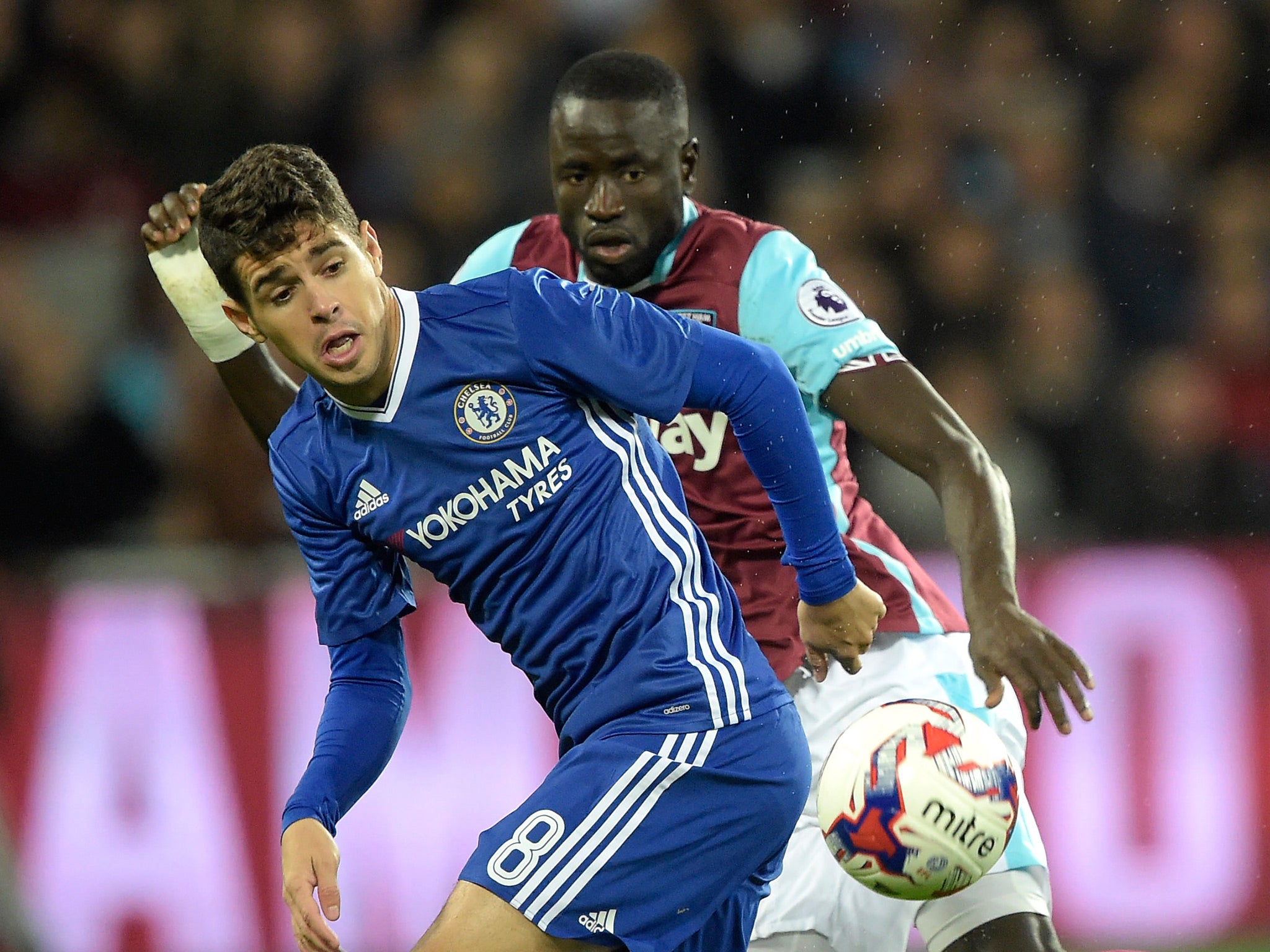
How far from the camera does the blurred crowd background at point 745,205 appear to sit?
7039 millimetres

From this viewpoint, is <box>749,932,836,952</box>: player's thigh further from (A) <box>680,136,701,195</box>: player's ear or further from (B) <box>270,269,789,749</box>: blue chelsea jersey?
(A) <box>680,136,701,195</box>: player's ear

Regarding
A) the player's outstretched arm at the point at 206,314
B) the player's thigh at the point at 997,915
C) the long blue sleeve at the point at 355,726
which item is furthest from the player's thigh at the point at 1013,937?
the player's outstretched arm at the point at 206,314

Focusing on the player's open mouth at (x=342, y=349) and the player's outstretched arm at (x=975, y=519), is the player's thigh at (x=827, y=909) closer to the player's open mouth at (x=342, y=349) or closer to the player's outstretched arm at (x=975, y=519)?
the player's outstretched arm at (x=975, y=519)

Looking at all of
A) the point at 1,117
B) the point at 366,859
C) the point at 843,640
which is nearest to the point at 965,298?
the point at 366,859

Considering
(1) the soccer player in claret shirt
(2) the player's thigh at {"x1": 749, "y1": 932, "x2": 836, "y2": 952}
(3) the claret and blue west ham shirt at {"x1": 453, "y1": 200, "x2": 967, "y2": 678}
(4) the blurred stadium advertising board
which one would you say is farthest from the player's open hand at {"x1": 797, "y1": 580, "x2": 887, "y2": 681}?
(4) the blurred stadium advertising board

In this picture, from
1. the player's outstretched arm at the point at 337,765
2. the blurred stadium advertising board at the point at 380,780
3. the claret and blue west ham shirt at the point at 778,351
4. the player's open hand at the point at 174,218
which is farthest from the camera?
the blurred stadium advertising board at the point at 380,780

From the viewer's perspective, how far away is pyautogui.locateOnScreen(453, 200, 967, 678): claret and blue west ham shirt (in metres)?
3.69

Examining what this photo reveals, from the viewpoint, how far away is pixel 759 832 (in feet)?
9.91

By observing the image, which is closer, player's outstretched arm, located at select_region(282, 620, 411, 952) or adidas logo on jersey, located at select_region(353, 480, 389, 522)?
player's outstretched arm, located at select_region(282, 620, 411, 952)

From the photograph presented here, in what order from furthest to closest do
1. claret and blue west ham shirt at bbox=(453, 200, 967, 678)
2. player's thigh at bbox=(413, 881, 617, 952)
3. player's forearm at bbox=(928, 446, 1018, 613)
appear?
claret and blue west ham shirt at bbox=(453, 200, 967, 678), player's forearm at bbox=(928, 446, 1018, 613), player's thigh at bbox=(413, 881, 617, 952)

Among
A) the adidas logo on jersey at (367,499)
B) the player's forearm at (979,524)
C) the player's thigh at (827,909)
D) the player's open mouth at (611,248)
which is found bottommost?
the player's thigh at (827,909)

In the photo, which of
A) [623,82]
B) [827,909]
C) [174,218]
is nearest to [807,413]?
[623,82]

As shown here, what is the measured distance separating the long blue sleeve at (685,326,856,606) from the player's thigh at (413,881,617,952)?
73 centimetres

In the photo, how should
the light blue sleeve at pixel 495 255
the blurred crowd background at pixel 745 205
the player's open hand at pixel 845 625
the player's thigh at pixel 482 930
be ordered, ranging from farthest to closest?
the blurred crowd background at pixel 745 205, the light blue sleeve at pixel 495 255, the player's open hand at pixel 845 625, the player's thigh at pixel 482 930
